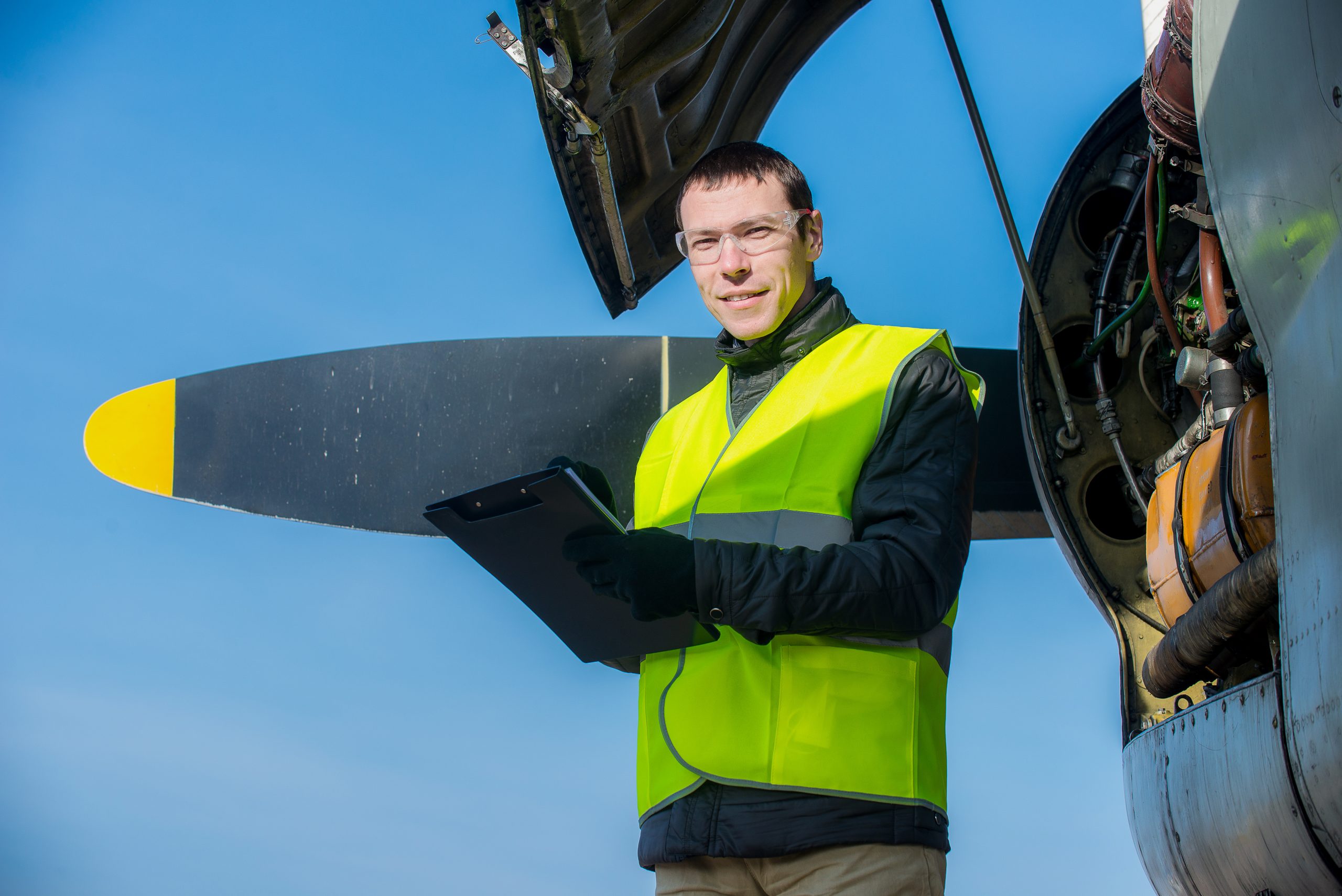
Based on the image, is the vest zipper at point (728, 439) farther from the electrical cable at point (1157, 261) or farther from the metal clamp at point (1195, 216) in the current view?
the electrical cable at point (1157, 261)

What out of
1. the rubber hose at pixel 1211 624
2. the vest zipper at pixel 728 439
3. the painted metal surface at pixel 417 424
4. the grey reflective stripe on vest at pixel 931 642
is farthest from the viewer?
the painted metal surface at pixel 417 424

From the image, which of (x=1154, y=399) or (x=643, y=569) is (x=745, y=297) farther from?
(x=1154, y=399)

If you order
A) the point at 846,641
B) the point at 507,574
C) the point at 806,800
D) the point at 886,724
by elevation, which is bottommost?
the point at 806,800

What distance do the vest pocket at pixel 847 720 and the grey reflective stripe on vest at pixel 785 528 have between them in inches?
6.9

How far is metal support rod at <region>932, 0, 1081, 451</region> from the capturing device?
3934 millimetres

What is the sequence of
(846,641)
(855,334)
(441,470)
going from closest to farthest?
(846,641)
(855,334)
(441,470)

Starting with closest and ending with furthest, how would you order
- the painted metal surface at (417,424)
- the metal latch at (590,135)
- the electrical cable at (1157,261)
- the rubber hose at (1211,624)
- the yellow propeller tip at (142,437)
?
1. the rubber hose at (1211,624)
2. the metal latch at (590,135)
3. the electrical cable at (1157,261)
4. the painted metal surface at (417,424)
5. the yellow propeller tip at (142,437)

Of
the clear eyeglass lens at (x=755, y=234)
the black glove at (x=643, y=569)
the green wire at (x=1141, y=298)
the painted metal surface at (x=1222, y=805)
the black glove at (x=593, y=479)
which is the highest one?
the green wire at (x=1141, y=298)

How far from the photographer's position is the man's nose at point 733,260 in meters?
2.26

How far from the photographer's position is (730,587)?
176 cm

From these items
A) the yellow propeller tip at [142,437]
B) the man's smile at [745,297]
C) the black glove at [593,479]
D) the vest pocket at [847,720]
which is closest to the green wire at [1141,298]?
the man's smile at [745,297]

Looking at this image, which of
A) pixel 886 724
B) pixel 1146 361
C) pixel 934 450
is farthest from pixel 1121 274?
pixel 886 724

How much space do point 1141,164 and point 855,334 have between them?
2560 millimetres

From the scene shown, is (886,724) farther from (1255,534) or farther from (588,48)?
(588,48)
